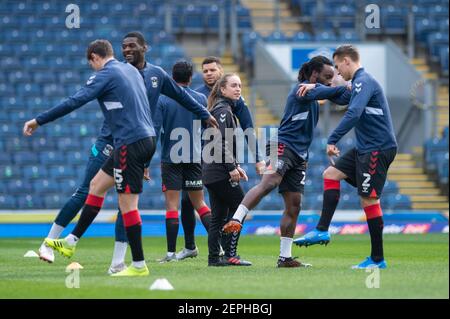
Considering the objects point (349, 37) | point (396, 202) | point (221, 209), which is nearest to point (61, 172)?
point (396, 202)

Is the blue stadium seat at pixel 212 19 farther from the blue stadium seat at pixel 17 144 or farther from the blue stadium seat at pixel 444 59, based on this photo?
the blue stadium seat at pixel 17 144

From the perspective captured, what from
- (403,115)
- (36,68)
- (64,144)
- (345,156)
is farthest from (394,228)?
(345,156)

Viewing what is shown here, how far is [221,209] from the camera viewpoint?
12.1 m

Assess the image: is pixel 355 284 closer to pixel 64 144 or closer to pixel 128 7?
pixel 64 144

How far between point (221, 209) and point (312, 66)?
184cm

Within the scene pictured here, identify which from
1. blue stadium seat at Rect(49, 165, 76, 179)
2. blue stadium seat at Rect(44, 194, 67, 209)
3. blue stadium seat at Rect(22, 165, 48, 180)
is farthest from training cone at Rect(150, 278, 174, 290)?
blue stadium seat at Rect(22, 165, 48, 180)

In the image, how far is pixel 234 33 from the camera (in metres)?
29.0

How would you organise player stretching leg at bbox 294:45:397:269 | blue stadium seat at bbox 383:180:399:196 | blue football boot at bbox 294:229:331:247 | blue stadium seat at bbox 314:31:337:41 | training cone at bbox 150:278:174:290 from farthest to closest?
1. blue stadium seat at bbox 314:31:337:41
2. blue stadium seat at bbox 383:180:399:196
3. blue football boot at bbox 294:229:331:247
4. player stretching leg at bbox 294:45:397:269
5. training cone at bbox 150:278:174:290

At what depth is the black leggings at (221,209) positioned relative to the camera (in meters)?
12.0

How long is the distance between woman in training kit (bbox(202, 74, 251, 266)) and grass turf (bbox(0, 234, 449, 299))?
302 mm

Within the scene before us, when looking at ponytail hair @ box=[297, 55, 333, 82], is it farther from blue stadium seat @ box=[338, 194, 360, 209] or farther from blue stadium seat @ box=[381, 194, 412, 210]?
blue stadium seat @ box=[381, 194, 412, 210]

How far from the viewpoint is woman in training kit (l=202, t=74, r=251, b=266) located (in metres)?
11.8

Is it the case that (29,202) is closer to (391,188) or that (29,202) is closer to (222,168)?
(391,188)

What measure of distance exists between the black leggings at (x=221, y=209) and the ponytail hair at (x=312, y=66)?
1.38 meters
